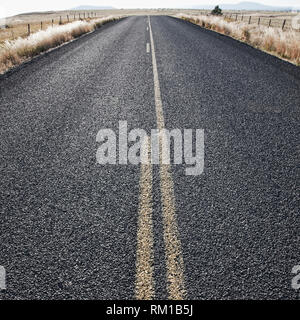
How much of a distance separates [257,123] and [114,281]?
3.66 m

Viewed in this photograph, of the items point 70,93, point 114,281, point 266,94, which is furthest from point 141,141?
point 266,94

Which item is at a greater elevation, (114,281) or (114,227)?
(114,227)

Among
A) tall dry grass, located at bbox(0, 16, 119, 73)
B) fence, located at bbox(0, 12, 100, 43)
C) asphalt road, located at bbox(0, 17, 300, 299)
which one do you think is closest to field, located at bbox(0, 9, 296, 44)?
fence, located at bbox(0, 12, 100, 43)

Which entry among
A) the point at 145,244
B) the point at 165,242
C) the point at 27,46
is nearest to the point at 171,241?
the point at 165,242

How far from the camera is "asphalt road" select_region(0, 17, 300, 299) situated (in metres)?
2.00

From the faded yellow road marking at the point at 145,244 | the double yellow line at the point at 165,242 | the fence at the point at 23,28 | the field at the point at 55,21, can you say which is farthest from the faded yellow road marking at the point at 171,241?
the fence at the point at 23,28

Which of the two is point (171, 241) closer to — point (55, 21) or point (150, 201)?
point (150, 201)

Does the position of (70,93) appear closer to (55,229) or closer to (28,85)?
(28,85)

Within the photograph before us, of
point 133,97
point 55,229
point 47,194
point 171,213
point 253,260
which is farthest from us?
point 133,97

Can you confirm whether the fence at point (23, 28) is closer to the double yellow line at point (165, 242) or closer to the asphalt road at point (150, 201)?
the asphalt road at point (150, 201)

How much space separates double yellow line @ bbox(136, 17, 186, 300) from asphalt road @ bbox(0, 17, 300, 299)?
12 millimetres

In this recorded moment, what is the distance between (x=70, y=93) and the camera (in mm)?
6051

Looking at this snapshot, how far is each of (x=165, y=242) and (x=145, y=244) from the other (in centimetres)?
18

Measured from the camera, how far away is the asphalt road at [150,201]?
2002 mm
